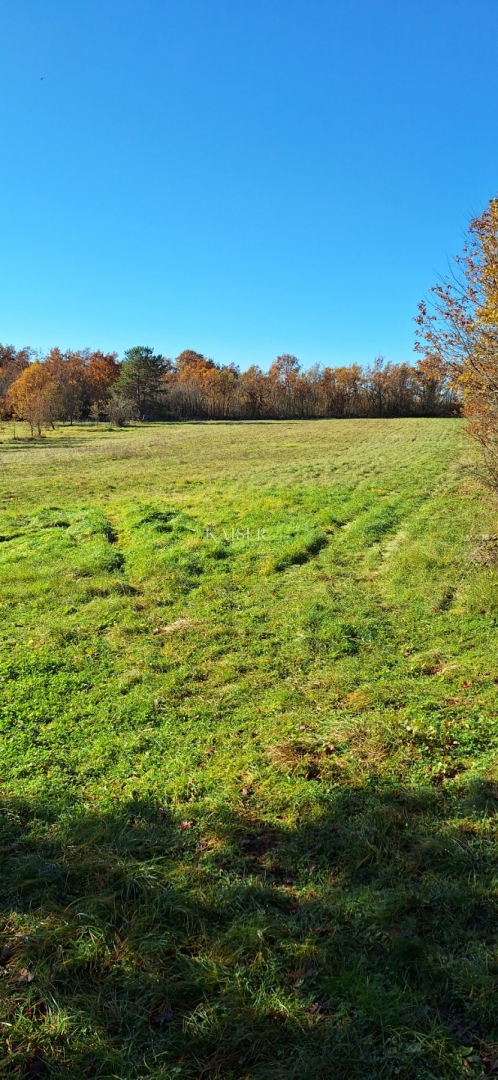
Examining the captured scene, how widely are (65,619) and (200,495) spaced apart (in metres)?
9.25

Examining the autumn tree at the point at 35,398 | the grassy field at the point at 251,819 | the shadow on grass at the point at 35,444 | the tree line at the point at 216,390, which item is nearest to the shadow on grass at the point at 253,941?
the grassy field at the point at 251,819

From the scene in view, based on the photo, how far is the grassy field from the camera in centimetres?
227

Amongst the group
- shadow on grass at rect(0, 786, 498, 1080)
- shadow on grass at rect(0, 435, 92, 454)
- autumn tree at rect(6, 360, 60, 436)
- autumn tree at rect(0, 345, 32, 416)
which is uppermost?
Result: autumn tree at rect(0, 345, 32, 416)

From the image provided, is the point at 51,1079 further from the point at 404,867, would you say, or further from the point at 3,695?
the point at 3,695

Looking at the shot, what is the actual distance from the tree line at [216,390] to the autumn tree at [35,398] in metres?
12.4

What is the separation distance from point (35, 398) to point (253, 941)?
48303mm

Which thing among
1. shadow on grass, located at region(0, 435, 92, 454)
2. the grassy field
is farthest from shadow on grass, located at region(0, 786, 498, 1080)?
shadow on grass, located at region(0, 435, 92, 454)

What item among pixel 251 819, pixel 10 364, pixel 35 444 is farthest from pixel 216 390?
pixel 251 819

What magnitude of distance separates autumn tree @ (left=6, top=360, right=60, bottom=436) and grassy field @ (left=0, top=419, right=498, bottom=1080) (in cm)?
4120

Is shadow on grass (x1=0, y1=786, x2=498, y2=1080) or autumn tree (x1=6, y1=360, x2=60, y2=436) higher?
autumn tree (x1=6, y1=360, x2=60, y2=436)

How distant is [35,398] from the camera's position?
44812mm

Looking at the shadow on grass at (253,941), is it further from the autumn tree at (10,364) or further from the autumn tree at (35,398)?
the autumn tree at (10,364)

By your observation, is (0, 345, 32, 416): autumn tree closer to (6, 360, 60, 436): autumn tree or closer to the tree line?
the tree line

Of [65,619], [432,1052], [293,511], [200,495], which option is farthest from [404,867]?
[200,495]
